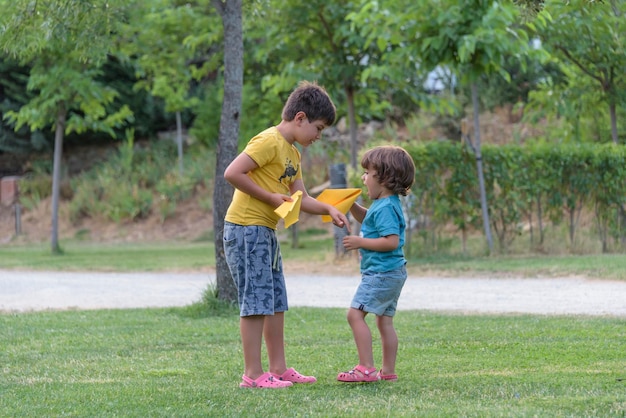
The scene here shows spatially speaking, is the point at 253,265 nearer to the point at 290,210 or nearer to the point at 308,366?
the point at 290,210

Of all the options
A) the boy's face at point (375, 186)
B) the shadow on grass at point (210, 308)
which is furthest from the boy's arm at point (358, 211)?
the shadow on grass at point (210, 308)

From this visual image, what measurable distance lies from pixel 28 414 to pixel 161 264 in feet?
37.2

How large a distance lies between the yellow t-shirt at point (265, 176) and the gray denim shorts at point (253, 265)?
0.05 m

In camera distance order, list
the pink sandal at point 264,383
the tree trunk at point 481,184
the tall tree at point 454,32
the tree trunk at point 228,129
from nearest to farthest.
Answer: the pink sandal at point 264,383
the tree trunk at point 228,129
the tall tree at point 454,32
the tree trunk at point 481,184

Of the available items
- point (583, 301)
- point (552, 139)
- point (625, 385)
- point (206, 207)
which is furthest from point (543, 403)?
point (206, 207)

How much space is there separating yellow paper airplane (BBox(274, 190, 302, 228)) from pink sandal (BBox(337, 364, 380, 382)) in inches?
34.3

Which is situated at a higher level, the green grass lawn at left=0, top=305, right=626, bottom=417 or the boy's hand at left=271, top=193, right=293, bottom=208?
the boy's hand at left=271, top=193, right=293, bottom=208

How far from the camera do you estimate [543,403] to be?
171 inches

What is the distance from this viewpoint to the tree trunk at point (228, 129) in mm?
8711

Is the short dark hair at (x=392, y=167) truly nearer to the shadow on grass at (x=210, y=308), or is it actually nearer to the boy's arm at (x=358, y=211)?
the boy's arm at (x=358, y=211)

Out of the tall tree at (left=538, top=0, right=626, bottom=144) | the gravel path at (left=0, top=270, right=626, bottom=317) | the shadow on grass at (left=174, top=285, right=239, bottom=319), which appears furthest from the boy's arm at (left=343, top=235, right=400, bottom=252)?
the tall tree at (left=538, top=0, right=626, bottom=144)

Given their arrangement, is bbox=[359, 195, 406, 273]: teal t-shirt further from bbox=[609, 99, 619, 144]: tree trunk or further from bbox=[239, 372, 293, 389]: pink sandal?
bbox=[609, 99, 619, 144]: tree trunk

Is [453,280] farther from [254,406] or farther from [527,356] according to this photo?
[254,406]

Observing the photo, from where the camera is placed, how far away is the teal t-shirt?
4.92 meters
